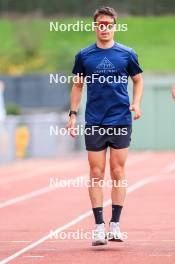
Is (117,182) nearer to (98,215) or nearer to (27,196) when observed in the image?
(98,215)

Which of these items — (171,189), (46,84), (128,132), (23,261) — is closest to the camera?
(23,261)

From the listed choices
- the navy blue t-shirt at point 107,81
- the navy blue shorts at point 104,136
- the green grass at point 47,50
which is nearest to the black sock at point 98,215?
the navy blue shorts at point 104,136

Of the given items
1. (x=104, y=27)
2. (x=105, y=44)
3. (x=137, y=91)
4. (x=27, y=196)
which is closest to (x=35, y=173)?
(x=27, y=196)

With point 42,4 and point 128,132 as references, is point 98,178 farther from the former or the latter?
point 42,4

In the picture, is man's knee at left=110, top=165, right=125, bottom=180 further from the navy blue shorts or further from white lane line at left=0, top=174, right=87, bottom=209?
white lane line at left=0, top=174, right=87, bottom=209

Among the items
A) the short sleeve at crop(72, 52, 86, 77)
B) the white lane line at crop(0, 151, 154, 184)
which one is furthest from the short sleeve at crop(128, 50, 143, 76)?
the white lane line at crop(0, 151, 154, 184)

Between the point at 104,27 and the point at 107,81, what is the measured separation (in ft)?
1.71

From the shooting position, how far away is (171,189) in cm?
2048

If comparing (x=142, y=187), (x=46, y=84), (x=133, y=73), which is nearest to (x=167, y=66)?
(x=46, y=84)

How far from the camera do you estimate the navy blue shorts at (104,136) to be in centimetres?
1080

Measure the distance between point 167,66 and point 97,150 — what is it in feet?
169

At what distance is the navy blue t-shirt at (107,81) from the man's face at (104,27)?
152 millimetres

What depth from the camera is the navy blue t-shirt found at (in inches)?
422

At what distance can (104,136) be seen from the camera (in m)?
10.8
